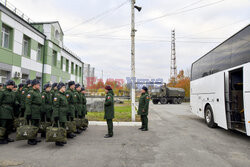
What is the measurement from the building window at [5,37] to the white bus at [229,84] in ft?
46.0

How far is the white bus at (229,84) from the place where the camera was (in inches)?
195

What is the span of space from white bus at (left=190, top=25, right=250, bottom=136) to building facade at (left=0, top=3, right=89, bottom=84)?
13508mm

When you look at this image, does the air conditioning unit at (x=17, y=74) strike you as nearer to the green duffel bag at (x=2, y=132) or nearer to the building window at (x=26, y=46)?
the building window at (x=26, y=46)

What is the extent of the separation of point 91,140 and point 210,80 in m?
5.92

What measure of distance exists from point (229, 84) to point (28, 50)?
16.2 metres

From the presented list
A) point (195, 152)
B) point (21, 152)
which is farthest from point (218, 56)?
point (21, 152)

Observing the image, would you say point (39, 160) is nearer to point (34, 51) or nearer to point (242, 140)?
point (242, 140)

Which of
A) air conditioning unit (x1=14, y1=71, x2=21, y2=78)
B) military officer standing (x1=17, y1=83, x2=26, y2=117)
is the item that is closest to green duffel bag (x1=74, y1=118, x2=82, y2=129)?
military officer standing (x1=17, y1=83, x2=26, y2=117)

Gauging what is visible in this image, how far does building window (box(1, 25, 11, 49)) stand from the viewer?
1165 cm

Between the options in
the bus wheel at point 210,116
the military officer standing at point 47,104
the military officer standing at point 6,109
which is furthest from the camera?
the bus wheel at point 210,116

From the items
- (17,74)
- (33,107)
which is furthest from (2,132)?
(17,74)

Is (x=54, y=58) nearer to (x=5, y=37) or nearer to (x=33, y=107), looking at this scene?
(x=5, y=37)

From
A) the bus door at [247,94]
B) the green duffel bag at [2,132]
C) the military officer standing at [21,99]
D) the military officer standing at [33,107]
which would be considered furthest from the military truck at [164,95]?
the green duffel bag at [2,132]

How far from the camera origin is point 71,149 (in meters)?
4.31
